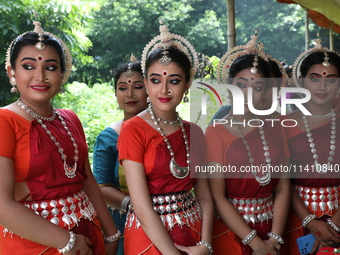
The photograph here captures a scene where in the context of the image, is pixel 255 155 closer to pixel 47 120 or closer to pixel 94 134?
pixel 47 120

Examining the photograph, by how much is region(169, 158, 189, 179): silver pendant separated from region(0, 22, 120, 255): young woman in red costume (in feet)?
1.48

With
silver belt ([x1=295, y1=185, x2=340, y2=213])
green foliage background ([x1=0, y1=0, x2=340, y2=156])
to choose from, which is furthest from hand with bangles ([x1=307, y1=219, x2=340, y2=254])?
green foliage background ([x1=0, y1=0, x2=340, y2=156])

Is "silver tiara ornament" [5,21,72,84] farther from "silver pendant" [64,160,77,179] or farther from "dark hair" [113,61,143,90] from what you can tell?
"dark hair" [113,61,143,90]

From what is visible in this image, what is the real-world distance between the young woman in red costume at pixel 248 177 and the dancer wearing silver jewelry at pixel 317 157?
6.3 inches

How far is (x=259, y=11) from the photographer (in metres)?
17.8

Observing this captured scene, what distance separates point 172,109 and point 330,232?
125 centimetres

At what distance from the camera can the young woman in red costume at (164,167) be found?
2.07m

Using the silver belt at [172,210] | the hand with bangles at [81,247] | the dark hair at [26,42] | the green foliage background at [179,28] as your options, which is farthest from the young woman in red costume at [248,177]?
the green foliage background at [179,28]

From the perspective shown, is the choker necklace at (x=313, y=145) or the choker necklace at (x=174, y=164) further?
the choker necklace at (x=313, y=145)

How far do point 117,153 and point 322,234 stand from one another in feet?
4.59

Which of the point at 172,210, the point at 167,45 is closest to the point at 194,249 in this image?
the point at 172,210

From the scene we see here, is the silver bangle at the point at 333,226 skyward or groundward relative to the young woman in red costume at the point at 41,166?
groundward

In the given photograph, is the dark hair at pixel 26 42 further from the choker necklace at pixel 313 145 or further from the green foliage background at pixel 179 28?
the green foliage background at pixel 179 28

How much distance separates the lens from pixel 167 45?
229 cm
